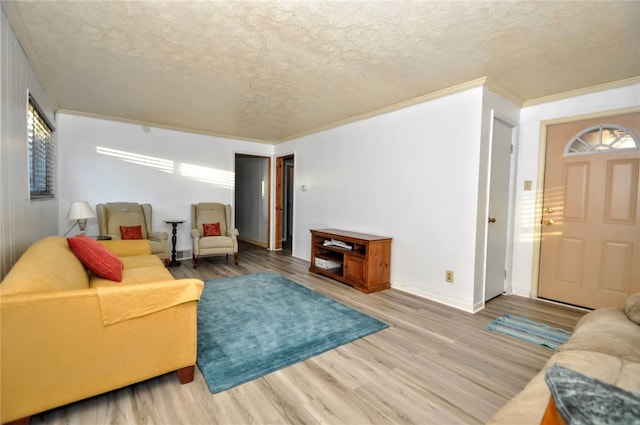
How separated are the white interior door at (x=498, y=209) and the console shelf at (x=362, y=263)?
114cm

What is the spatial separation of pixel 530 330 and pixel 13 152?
14.2 ft

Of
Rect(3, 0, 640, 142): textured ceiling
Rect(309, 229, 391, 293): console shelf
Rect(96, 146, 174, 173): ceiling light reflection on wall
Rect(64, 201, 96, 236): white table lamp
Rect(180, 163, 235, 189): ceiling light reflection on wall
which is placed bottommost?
Rect(309, 229, 391, 293): console shelf

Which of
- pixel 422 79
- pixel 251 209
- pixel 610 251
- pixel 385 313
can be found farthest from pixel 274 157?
pixel 610 251

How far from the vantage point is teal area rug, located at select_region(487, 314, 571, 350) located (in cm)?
233

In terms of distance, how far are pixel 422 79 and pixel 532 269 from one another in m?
2.54

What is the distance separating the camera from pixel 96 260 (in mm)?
2186

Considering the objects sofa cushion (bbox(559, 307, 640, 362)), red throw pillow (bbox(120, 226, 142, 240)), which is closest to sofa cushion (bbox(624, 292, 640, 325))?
sofa cushion (bbox(559, 307, 640, 362))

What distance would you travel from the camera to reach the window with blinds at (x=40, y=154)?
2.78 m

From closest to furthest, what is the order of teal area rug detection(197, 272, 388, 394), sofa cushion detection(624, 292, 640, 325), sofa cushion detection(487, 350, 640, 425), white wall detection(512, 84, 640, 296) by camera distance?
sofa cushion detection(487, 350, 640, 425) < sofa cushion detection(624, 292, 640, 325) < teal area rug detection(197, 272, 388, 394) < white wall detection(512, 84, 640, 296)

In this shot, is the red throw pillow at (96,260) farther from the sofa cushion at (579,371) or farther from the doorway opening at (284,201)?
the doorway opening at (284,201)

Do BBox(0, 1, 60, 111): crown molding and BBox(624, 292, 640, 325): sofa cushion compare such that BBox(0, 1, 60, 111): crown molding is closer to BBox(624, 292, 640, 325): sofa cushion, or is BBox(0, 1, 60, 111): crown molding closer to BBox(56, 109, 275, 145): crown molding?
BBox(56, 109, 275, 145): crown molding

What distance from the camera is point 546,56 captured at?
2.35m

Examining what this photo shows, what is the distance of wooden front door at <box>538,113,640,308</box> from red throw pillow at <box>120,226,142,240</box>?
5358 millimetres

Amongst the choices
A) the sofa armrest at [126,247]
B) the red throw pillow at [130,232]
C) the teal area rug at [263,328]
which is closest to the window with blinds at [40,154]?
the sofa armrest at [126,247]
